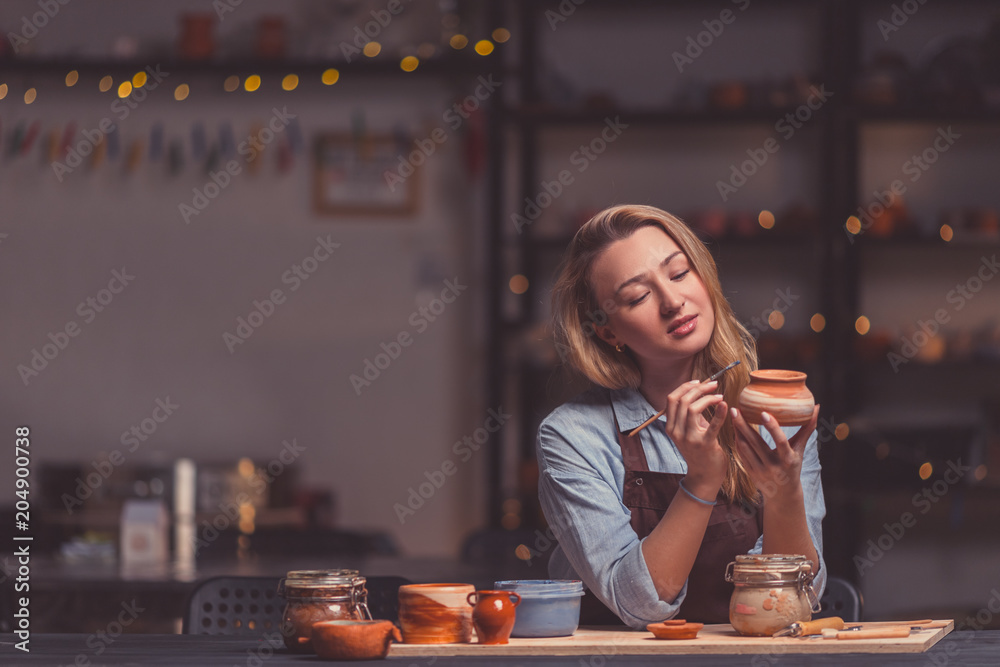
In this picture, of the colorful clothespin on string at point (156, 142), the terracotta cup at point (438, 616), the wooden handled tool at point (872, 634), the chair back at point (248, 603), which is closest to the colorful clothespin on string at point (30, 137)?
the colorful clothespin on string at point (156, 142)

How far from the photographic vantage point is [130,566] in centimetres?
353

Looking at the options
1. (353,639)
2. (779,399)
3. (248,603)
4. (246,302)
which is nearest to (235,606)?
(248,603)

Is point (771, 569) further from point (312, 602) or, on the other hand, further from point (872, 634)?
point (312, 602)

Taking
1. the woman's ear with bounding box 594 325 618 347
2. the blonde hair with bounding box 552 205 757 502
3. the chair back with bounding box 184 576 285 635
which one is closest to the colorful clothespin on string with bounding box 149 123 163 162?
the chair back with bounding box 184 576 285 635

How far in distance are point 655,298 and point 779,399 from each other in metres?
0.29

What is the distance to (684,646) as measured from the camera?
1567 mm

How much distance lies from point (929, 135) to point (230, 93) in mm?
3204

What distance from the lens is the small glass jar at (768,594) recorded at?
1.61m

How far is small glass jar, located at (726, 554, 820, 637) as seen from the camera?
1613 millimetres

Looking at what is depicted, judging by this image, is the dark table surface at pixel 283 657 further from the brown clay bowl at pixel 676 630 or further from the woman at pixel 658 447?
the woman at pixel 658 447

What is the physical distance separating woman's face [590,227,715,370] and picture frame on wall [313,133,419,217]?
3369 millimetres

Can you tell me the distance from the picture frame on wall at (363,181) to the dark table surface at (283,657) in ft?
11.8

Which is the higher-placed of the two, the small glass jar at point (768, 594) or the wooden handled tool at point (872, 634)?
the small glass jar at point (768, 594)

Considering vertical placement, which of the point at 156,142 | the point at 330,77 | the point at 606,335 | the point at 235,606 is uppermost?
the point at 330,77
